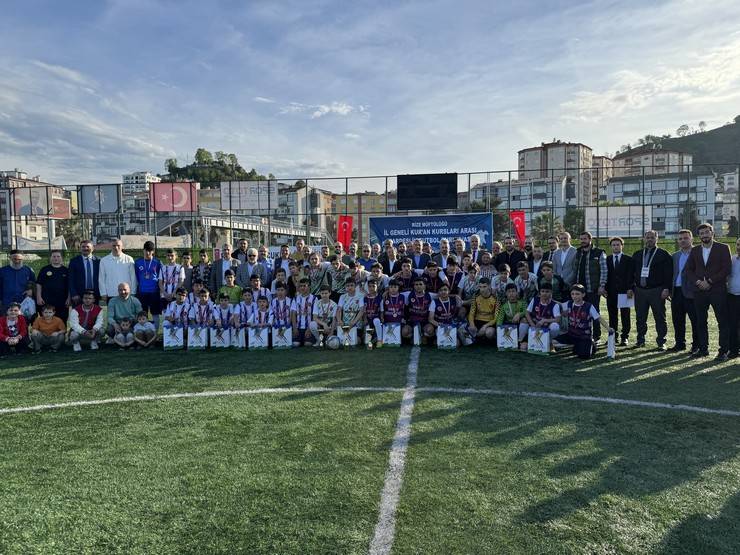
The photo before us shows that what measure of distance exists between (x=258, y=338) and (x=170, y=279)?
Answer: 7.74 feet

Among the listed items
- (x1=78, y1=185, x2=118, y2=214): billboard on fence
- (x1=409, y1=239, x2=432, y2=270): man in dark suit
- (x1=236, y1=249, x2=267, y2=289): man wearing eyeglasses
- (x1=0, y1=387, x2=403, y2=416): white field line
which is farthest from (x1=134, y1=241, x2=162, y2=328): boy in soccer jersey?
(x1=78, y1=185, x2=118, y2=214): billboard on fence

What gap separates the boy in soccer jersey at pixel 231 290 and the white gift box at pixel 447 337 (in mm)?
3670

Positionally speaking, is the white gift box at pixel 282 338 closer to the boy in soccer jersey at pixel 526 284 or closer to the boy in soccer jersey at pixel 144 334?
the boy in soccer jersey at pixel 144 334

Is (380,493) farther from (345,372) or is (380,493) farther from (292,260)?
(292,260)

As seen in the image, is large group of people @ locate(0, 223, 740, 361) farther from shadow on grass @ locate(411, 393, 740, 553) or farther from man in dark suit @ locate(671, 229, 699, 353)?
shadow on grass @ locate(411, 393, 740, 553)

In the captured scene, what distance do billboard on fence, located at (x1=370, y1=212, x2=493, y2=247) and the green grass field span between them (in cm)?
1065

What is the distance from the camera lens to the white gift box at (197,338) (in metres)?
8.40

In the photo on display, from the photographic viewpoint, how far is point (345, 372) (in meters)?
6.56

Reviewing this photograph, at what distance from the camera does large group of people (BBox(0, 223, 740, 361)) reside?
7953 millimetres

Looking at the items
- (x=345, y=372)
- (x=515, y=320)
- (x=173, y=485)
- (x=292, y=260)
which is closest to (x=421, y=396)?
(x=345, y=372)

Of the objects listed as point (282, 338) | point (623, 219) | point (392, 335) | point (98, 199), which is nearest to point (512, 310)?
point (392, 335)

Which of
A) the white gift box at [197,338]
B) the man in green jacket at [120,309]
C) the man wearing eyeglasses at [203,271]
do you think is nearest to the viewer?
the white gift box at [197,338]

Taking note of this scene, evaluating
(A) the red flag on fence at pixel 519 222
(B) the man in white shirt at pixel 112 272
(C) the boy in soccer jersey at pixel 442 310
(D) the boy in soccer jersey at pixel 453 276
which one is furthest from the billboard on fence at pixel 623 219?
(B) the man in white shirt at pixel 112 272

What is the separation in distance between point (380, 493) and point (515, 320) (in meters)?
5.42
